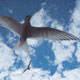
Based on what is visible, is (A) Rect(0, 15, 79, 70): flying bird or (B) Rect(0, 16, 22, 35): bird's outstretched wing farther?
(B) Rect(0, 16, 22, 35): bird's outstretched wing

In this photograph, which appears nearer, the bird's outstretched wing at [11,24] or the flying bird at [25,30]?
the flying bird at [25,30]

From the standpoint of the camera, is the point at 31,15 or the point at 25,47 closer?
the point at 25,47

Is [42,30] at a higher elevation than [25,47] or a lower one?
higher

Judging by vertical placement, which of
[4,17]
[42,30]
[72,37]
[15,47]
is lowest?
[15,47]

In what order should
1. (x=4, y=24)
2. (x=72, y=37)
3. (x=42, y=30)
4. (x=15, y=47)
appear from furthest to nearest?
1. (x=42, y=30)
2. (x=4, y=24)
3. (x=15, y=47)
4. (x=72, y=37)

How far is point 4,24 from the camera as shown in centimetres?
356

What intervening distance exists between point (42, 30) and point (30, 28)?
33 cm

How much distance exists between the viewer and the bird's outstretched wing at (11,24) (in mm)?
3627

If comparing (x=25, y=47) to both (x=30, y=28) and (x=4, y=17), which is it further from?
(x=4, y=17)

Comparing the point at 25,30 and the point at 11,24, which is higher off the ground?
the point at 11,24

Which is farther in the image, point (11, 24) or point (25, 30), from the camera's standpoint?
point (11, 24)

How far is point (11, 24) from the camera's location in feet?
12.2

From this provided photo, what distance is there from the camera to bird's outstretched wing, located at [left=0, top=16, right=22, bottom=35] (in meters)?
3.63

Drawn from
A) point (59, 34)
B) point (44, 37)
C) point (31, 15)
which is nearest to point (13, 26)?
point (31, 15)
